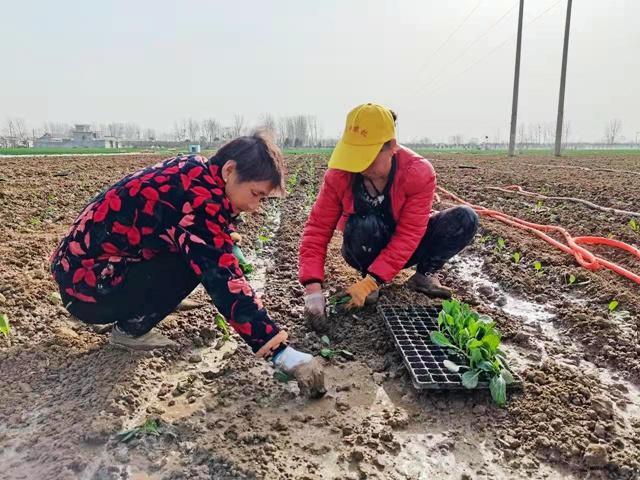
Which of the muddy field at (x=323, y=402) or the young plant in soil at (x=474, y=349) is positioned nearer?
the muddy field at (x=323, y=402)

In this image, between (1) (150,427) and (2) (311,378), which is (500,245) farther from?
(1) (150,427)

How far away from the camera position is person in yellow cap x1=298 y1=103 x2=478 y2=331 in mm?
2434

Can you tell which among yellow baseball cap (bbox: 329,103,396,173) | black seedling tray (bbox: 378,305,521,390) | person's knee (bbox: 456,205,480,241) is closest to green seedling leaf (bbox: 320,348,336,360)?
black seedling tray (bbox: 378,305,521,390)

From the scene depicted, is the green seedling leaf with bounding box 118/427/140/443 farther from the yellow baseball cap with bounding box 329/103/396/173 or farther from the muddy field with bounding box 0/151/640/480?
the yellow baseball cap with bounding box 329/103/396/173

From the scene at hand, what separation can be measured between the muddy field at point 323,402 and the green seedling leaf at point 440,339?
222 millimetres

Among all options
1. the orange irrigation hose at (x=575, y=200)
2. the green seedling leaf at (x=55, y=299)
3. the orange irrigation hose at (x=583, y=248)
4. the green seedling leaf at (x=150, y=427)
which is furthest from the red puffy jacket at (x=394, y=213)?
the orange irrigation hose at (x=575, y=200)

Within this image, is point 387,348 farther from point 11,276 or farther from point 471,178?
point 471,178

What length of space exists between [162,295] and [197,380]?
43 centimetres

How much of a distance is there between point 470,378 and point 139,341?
157cm

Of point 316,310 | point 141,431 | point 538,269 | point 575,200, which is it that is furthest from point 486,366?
point 575,200

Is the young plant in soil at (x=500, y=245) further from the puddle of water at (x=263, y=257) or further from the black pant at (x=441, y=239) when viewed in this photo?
the puddle of water at (x=263, y=257)

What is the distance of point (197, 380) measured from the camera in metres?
2.25

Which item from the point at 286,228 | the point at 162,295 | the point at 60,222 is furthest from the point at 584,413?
the point at 60,222

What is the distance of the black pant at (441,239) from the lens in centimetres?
309
